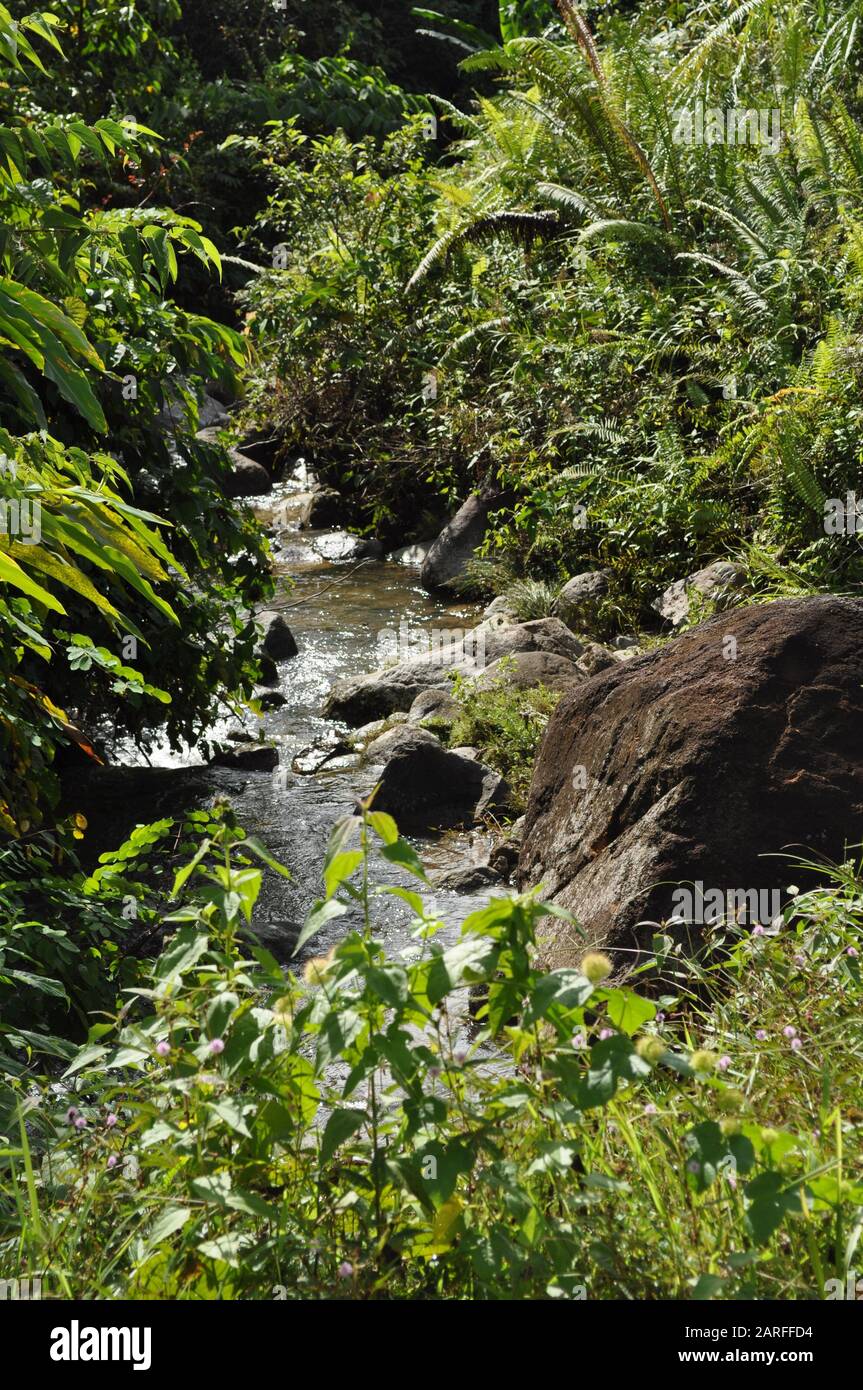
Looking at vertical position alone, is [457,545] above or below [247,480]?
below

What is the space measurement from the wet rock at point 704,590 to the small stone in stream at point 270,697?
2597 mm

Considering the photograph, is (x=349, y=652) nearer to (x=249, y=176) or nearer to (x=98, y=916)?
(x=98, y=916)

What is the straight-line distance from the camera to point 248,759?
24.1 ft

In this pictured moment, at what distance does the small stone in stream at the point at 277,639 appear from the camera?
29.7 feet

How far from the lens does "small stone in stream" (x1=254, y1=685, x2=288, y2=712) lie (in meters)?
8.45

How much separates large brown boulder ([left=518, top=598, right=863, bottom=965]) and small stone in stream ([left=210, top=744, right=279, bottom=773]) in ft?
10.6

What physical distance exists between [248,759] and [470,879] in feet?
6.36

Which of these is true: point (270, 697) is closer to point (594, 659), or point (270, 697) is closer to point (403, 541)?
point (594, 659)

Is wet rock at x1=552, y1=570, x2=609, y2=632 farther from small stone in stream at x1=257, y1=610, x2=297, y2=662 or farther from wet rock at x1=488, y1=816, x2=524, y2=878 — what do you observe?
wet rock at x1=488, y1=816, x2=524, y2=878

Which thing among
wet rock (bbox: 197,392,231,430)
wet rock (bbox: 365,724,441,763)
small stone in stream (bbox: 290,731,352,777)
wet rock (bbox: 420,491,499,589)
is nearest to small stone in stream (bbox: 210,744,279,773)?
small stone in stream (bbox: 290,731,352,777)

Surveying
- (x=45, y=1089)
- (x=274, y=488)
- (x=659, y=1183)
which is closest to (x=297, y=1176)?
(x=659, y=1183)

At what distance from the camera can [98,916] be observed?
11.2 feet

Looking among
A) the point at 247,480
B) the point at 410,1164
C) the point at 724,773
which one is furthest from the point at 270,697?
the point at 410,1164

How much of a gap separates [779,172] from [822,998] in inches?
341
